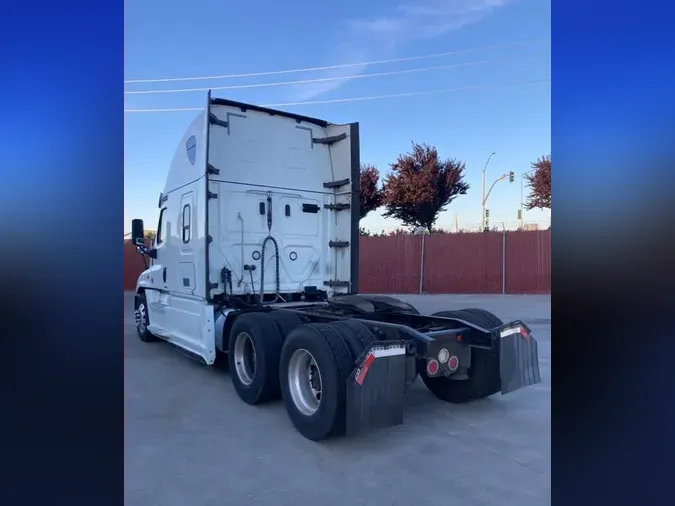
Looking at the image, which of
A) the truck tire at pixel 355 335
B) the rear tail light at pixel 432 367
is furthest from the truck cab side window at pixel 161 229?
the rear tail light at pixel 432 367

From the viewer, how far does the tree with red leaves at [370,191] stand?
26875 mm

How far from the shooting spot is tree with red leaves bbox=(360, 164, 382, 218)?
88.2 ft

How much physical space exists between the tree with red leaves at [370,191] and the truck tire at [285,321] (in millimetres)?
21343

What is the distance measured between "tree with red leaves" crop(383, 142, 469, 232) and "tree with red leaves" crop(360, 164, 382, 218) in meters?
0.46

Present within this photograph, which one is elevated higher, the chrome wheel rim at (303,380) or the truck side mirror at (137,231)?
the truck side mirror at (137,231)

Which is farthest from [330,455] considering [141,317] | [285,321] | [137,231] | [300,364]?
[141,317]

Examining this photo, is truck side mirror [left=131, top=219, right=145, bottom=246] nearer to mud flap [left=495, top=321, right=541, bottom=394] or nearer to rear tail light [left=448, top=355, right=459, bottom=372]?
rear tail light [left=448, top=355, right=459, bottom=372]

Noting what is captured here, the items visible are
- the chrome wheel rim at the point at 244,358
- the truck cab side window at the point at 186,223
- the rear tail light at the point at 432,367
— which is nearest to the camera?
the rear tail light at the point at 432,367

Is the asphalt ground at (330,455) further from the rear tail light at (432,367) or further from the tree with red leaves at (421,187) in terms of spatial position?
the tree with red leaves at (421,187)

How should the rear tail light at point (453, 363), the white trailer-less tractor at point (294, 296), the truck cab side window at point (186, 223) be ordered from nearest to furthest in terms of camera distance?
1. the white trailer-less tractor at point (294, 296)
2. the rear tail light at point (453, 363)
3. the truck cab side window at point (186, 223)

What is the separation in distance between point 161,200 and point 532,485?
7.09 metres

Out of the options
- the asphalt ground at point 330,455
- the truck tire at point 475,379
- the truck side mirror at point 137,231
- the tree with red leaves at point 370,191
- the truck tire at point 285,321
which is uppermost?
the tree with red leaves at point 370,191

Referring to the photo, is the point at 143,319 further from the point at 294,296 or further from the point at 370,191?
the point at 370,191
